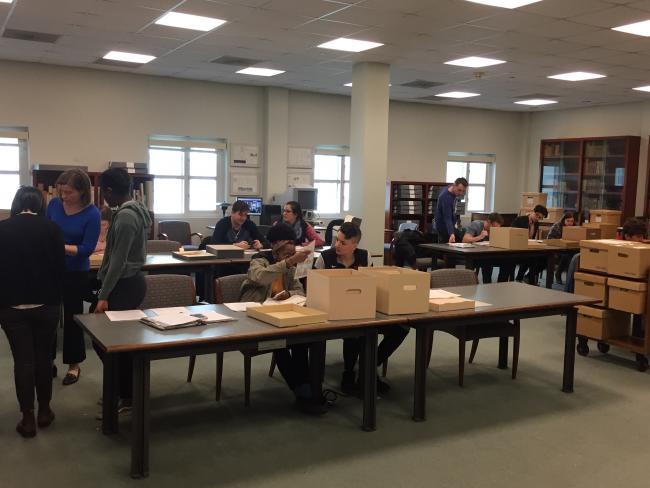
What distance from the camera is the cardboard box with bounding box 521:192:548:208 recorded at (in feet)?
38.3

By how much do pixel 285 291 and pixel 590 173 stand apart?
30.2ft

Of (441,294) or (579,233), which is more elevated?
(579,233)

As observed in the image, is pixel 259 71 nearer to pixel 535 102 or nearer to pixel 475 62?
pixel 475 62

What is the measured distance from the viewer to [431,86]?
9.70 m

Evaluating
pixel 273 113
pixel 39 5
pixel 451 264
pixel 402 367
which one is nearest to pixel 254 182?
pixel 273 113

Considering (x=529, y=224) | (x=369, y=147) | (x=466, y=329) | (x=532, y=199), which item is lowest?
(x=466, y=329)

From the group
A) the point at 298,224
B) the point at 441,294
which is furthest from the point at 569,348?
the point at 298,224

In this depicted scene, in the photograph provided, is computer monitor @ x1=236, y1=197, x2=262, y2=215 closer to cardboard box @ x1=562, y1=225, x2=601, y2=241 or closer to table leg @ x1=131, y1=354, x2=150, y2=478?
cardboard box @ x1=562, y1=225, x2=601, y2=241

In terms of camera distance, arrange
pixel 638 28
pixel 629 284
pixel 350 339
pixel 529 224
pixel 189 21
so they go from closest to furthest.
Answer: pixel 350 339
pixel 629 284
pixel 638 28
pixel 189 21
pixel 529 224

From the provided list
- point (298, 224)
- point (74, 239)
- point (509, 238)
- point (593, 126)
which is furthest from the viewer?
point (593, 126)

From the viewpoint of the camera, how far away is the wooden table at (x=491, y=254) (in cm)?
696

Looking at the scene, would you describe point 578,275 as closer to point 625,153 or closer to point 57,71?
point 625,153

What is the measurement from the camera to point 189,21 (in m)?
6.14

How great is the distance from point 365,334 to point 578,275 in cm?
270
